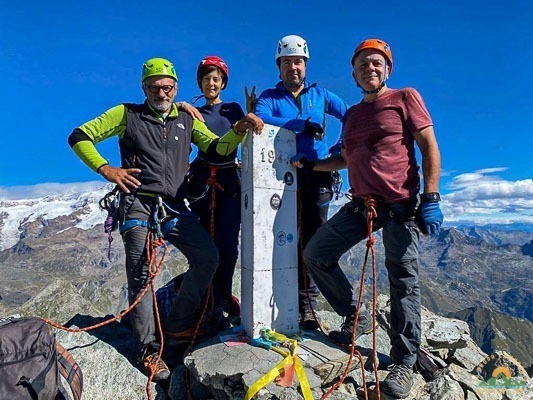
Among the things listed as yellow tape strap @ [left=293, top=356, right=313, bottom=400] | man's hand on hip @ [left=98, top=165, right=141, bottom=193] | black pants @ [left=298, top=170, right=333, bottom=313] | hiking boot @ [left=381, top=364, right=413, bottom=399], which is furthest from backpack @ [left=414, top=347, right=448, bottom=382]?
man's hand on hip @ [left=98, top=165, right=141, bottom=193]

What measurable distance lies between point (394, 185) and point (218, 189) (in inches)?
152

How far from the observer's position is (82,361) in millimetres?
7289

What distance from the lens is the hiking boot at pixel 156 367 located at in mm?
7043

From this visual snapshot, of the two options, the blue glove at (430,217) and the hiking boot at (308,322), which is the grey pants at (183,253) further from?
the blue glove at (430,217)

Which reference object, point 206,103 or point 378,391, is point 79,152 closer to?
point 206,103

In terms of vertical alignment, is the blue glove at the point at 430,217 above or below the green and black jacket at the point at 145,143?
below

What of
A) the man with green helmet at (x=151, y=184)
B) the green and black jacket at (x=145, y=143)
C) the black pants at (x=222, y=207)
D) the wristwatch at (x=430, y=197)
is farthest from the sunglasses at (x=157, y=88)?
the wristwatch at (x=430, y=197)

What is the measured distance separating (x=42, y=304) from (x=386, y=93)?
40.8 feet

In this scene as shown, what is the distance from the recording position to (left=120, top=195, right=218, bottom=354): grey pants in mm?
7184

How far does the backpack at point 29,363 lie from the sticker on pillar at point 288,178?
15.6ft

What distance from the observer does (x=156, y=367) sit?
277 inches

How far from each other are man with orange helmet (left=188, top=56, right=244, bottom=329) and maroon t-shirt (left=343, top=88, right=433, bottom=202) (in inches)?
122

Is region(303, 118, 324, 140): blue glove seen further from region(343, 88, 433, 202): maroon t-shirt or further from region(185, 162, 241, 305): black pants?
region(185, 162, 241, 305): black pants

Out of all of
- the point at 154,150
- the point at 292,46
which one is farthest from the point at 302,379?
the point at 292,46
